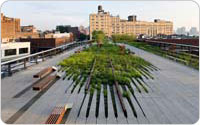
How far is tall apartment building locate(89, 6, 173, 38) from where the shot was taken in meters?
112

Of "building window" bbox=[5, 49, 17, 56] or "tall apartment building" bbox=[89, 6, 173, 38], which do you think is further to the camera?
"tall apartment building" bbox=[89, 6, 173, 38]

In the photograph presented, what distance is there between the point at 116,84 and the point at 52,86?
192cm

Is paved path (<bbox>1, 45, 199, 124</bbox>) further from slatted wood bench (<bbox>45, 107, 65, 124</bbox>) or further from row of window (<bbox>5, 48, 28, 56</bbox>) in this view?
row of window (<bbox>5, 48, 28, 56</bbox>)

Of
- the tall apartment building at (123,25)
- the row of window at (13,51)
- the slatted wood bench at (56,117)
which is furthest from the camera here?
the tall apartment building at (123,25)

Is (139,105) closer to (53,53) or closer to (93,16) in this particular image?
(53,53)

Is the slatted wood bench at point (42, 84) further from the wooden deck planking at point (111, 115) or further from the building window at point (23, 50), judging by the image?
the building window at point (23, 50)

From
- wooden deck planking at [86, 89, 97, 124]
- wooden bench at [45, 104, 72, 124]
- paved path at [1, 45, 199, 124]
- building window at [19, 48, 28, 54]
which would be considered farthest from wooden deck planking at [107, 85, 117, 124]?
building window at [19, 48, 28, 54]

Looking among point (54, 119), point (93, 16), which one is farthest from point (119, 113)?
point (93, 16)

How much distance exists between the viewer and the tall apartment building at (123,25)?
4392 inches

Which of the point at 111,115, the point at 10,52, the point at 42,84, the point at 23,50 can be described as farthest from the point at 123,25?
the point at 111,115

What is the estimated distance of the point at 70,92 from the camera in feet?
17.8

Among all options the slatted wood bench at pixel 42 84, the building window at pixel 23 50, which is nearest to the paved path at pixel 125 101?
the slatted wood bench at pixel 42 84

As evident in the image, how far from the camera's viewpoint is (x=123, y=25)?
127 metres

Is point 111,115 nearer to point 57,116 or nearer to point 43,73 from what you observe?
point 57,116
